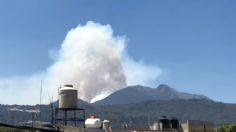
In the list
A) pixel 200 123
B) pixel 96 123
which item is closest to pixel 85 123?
pixel 96 123

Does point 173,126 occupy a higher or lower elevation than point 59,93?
lower

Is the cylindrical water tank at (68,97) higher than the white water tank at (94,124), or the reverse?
the cylindrical water tank at (68,97)

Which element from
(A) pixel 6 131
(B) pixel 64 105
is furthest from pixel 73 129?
(A) pixel 6 131

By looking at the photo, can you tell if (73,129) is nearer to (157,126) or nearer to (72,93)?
(72,93)

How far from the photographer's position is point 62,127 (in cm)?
8731

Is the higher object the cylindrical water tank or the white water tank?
the cylindrical water tank

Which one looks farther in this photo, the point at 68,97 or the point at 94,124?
the point at 68,97

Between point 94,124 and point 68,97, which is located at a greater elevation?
point 68,97

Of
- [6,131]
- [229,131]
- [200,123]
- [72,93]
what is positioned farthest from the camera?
[229,131]

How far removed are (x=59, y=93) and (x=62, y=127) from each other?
8.91 meters

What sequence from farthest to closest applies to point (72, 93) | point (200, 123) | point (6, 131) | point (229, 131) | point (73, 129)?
1. point (229, 131)
2. point (6, 131)
3. point (200, 123)
4. point (72, 93)
5. point (73, 129)

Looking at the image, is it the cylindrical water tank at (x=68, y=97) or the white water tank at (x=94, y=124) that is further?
the cylindrical water tank at (x=68, y=97)

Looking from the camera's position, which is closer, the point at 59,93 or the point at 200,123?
the point at 59,93

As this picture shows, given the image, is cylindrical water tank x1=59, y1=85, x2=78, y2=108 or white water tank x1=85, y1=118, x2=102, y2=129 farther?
cylindrical water tank x1=59, y1=85, x2=78, y2=108
